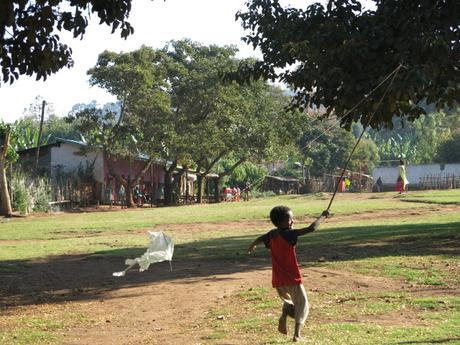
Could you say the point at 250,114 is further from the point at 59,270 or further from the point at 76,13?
the point at 76,13

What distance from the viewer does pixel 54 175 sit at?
42.8 metres

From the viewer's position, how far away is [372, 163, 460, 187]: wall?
64188 mm

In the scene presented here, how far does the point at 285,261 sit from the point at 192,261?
7.78m

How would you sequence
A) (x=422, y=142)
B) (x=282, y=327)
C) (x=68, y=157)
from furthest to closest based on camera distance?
(x=422, y=142) < (x=68, y=157) < (x=282, y=327)

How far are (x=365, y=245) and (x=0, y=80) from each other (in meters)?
9.03

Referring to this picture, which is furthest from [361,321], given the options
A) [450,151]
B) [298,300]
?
[450,151]

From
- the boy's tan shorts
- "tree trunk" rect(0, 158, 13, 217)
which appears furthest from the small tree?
the boy's tan shorts

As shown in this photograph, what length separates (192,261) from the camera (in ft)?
47.5

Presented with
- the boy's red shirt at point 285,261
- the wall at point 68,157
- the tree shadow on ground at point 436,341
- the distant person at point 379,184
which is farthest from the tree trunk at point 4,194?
the distant person at point 379,184

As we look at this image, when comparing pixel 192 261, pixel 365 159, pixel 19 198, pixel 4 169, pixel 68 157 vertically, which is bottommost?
pixel 192 261

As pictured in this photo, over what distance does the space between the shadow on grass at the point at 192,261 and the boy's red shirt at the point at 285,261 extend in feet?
14.9

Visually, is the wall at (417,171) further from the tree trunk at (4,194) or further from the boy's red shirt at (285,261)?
the boy's red shirt at (285,261)

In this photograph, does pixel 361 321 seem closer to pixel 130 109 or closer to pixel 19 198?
pixel 19 198

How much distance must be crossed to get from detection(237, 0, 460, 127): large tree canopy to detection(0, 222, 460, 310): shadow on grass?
292 cm
